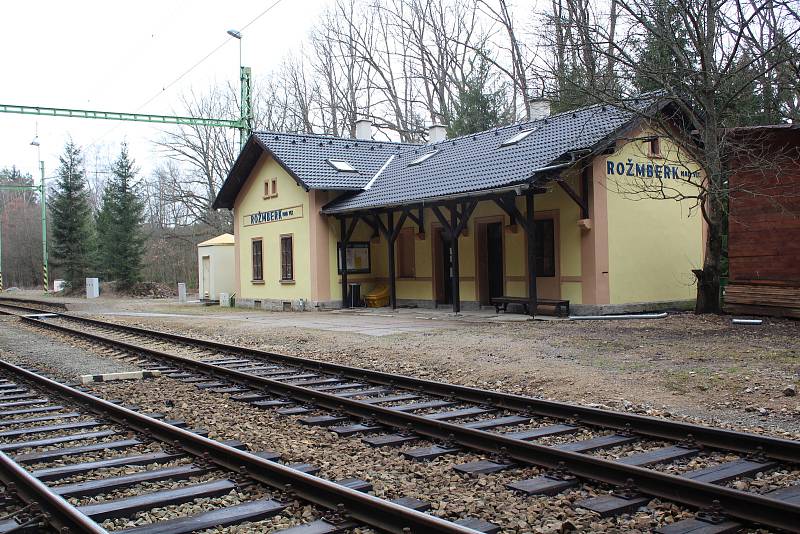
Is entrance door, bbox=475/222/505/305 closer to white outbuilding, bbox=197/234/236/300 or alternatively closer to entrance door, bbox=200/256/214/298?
white outbuilding, bbox=197/234/236/300

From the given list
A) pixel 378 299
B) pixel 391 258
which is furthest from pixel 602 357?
pixel 378 299

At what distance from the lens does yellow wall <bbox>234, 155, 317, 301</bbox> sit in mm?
23016

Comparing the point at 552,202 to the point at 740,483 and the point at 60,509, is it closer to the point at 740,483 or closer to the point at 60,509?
the point at 740,483

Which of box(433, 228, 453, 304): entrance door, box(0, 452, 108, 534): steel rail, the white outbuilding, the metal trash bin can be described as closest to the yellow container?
the metal trash bin

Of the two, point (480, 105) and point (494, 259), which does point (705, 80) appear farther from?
point (480, 105)

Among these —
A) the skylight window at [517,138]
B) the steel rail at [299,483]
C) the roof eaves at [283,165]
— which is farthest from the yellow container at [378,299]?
the steel rail at [299,483]

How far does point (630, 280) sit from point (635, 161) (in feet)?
9.31

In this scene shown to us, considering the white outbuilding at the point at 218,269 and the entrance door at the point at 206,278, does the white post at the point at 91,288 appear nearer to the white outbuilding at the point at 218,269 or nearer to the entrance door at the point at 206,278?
the entrance door at the point at 206,278

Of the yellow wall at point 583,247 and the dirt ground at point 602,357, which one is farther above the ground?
the yellow wall at point 583,247

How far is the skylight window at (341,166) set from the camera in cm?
2336

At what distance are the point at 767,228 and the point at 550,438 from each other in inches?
427

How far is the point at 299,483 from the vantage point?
487 cm

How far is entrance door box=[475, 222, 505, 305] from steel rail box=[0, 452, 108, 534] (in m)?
15.0

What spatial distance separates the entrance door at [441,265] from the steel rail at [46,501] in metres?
16.0
